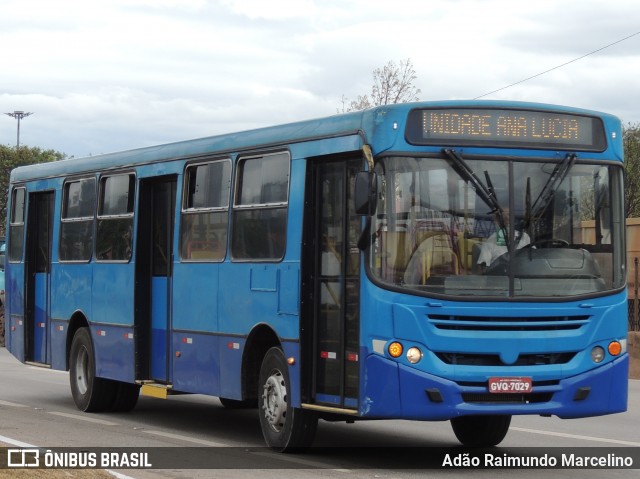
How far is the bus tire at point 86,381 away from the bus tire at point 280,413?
4806mm

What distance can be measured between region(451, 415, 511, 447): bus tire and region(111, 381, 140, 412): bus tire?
5358 millimetres

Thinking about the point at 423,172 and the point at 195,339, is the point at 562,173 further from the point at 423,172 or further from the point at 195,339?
the point at 195,339

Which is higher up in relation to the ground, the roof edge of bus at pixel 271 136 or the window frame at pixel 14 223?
the roof edge of bus at pixel 271 136

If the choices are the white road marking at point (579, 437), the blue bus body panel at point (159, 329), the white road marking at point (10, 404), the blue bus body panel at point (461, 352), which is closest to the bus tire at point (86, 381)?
the white road marking at point (10, 404)

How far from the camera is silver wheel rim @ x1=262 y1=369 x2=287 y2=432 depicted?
13.2 metres

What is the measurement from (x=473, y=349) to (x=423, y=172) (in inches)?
59.8

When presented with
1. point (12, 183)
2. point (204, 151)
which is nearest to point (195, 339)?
point (204, 151)

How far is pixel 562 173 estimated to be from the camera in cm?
1228

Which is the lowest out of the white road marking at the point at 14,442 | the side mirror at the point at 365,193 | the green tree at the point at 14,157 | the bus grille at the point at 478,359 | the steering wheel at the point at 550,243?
the white road marking at the point at 14,442

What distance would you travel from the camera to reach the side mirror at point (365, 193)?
11711 millimetres

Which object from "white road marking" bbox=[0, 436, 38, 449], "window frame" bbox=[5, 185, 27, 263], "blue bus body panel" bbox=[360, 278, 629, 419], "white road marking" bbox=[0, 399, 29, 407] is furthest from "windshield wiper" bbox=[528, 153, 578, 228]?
"window frame" bbox=[5, 185, 27, 263]

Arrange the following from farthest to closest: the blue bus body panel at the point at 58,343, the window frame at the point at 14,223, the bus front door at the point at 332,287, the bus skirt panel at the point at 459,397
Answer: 1. the window frame at the point at 14,223
2. the blue bus body panel at the point at 58,343
3. the bus front door at the point at 332,287
4. the bus skirt panel at the point at 459,397

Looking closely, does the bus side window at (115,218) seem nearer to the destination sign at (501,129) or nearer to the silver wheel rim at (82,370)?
the silver wheel rim at (82,370)

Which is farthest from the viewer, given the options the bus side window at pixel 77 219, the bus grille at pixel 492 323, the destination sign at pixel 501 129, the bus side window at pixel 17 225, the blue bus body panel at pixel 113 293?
the bus side window at pixel 17 225
